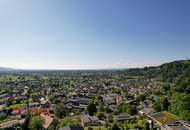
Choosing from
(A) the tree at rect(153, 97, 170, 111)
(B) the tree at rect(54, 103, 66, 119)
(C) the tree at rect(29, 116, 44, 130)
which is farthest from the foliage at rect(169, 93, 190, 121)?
(C) the tree at rect(29, 116, 44, 130)

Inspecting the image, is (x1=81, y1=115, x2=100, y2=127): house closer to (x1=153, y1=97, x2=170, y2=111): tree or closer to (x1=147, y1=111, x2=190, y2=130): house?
(x1=147, y1=111, x2=190, y2=130): house

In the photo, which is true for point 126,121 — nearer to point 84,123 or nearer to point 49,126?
point 84,123

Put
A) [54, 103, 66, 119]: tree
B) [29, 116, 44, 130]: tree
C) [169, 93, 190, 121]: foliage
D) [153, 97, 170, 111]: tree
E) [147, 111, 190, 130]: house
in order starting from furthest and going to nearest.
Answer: [153, 97, 170, 111]: tree < [54, 103, 66, 119]: tree < [169, 93, 190, 121]: foliage < [29, 116, 44, 130]: tree < [147, 111, 190, 130]: house

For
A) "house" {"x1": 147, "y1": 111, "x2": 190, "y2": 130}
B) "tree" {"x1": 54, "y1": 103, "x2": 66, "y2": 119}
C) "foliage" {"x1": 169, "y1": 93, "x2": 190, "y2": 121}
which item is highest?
"foliage" {"x1": 169, "y1": 93, "x2": 190, "y2": 121}

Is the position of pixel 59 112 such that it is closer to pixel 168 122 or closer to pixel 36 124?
pixel 36 124

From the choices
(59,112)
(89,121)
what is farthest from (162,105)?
(59,112)

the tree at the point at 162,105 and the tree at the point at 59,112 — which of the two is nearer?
the tree at the point at 59,112

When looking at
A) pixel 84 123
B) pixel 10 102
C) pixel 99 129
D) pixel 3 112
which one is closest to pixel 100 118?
pixel 84 123

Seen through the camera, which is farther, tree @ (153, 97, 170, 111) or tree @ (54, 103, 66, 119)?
tree @ (153, 97, 170, 111)

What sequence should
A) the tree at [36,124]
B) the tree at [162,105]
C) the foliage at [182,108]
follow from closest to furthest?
the tree at [36,124]
the foliage at [182,108]
the tree at [162,105]

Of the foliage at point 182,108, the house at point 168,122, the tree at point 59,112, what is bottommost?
the tree at point 59,112

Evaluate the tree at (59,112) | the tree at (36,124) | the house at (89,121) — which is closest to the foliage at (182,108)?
the house at (89,121)

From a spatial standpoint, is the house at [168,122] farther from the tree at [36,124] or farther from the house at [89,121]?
the tree at [36,124]
